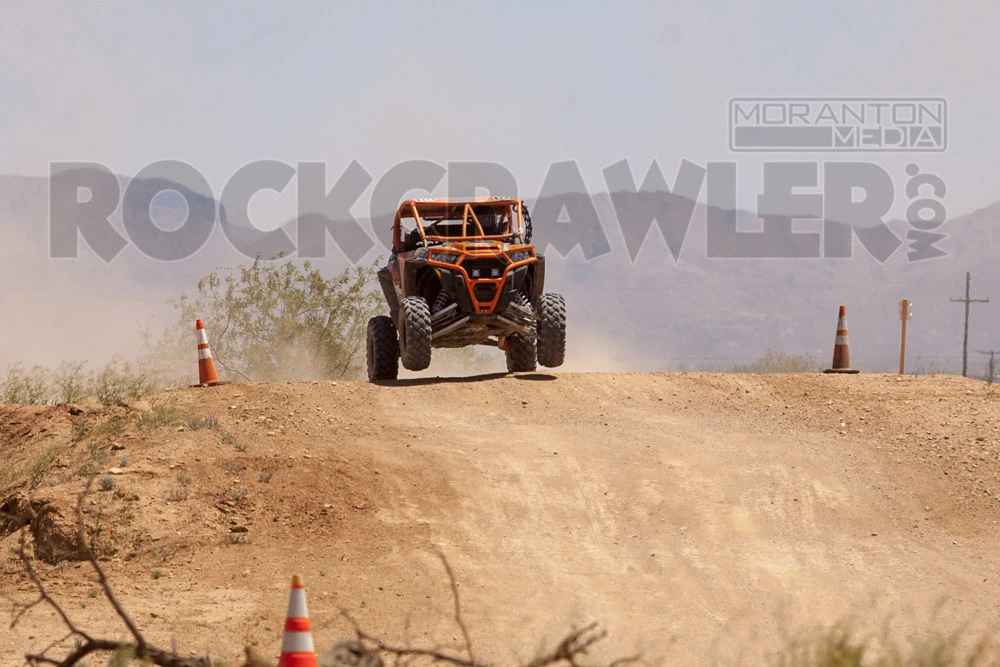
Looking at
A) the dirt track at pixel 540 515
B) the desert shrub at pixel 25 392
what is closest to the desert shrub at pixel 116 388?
the dirt track at pixel 540 515

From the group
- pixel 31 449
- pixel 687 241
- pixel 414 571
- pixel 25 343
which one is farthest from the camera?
pixel 687 241

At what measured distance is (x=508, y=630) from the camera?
24.1 ft

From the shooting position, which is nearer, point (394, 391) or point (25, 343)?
point (394, 391)

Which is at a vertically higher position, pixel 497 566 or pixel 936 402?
pixel 936 402

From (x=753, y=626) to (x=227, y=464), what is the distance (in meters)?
4.57

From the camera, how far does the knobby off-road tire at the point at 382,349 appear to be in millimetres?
15102

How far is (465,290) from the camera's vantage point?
Result: 46.8 feet

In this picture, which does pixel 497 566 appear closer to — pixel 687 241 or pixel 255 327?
pixel 255 327

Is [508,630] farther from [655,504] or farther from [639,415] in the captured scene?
[639,415]

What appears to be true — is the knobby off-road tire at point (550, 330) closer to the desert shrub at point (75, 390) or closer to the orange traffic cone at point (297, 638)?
the desert shrub at point (75, 390)

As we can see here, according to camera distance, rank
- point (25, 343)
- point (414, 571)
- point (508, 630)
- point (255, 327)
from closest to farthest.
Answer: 1. point (508, 630)
2. point (414, 571)
3. point (255, 327)
4. point (25, 343)

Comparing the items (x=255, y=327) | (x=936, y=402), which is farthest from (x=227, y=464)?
(x=255, y=327)

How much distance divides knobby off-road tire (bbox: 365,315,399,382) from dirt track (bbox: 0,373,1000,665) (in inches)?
77.0

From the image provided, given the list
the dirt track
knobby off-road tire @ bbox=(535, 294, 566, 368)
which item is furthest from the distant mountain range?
the dirt track
